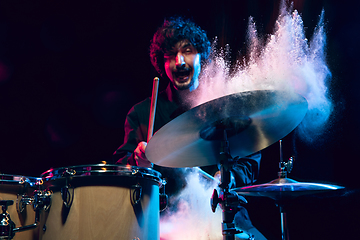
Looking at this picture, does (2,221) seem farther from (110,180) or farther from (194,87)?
(194,87)

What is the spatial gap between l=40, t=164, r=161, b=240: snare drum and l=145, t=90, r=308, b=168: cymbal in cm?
18

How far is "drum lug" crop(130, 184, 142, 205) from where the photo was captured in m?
1.39

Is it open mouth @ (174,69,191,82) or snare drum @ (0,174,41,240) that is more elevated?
open mouth @ (174,69,191,82)

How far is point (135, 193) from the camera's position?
140cm

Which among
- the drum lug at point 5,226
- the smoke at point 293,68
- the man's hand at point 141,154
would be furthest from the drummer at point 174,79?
the drum lug at point 5,226

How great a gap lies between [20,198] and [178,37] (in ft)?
5.11

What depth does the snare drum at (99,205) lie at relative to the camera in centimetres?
133

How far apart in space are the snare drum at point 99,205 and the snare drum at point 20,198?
0.67ft

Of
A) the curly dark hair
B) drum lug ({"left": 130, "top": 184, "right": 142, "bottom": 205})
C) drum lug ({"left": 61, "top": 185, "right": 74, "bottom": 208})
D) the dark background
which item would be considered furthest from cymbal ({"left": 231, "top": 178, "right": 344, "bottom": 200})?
the curly dark hair

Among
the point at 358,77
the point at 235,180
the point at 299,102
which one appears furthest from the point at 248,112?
the point at 358,77

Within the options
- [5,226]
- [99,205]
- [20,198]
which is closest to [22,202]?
[20,198]

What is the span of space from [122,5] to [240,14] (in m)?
1.19

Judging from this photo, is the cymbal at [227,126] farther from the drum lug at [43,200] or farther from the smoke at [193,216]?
the drum lug at [43,200]

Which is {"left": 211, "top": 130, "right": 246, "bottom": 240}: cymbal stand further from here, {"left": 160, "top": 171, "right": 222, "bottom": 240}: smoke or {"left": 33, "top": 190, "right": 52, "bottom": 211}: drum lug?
{"left": 33, "top": 190, "right": 52, "bottom": 211}: drum lug
